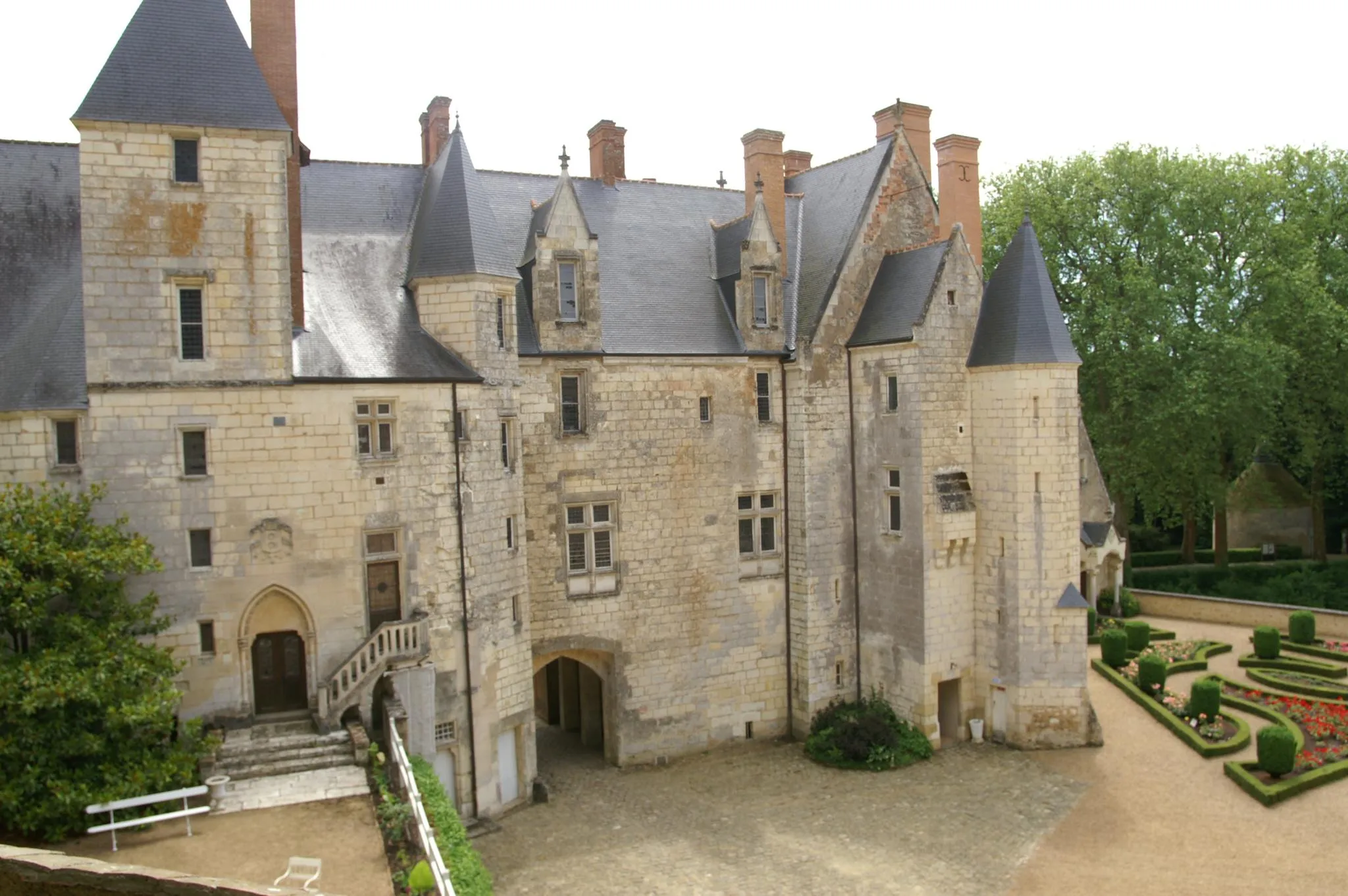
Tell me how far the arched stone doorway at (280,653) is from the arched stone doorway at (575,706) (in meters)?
6.38

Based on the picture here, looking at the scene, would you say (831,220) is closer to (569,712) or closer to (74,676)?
(569,712)

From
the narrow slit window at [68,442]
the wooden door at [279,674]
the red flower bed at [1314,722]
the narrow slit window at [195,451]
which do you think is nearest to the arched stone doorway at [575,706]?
the wooden door at [279,674]

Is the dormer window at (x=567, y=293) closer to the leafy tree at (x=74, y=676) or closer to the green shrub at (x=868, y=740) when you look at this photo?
the leafy tree at (x=74, y=676)

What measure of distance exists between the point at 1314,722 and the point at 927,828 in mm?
13064

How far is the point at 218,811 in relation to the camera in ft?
59.9

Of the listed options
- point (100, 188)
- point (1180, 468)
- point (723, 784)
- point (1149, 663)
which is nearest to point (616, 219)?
point (100, 188)

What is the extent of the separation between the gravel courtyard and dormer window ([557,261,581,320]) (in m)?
12.0

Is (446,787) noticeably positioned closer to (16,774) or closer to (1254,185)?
(16,774)

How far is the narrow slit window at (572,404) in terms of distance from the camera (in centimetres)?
2756

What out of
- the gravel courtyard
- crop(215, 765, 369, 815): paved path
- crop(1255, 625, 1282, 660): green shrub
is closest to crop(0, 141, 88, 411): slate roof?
crop(215, 765, 369, 815): paved path

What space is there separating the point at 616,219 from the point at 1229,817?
70.6ft

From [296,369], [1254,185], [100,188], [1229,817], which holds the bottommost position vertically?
[1229,817]

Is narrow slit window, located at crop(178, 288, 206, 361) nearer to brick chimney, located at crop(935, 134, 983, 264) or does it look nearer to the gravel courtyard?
the gravel courtyard

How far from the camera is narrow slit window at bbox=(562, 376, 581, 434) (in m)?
27.6
